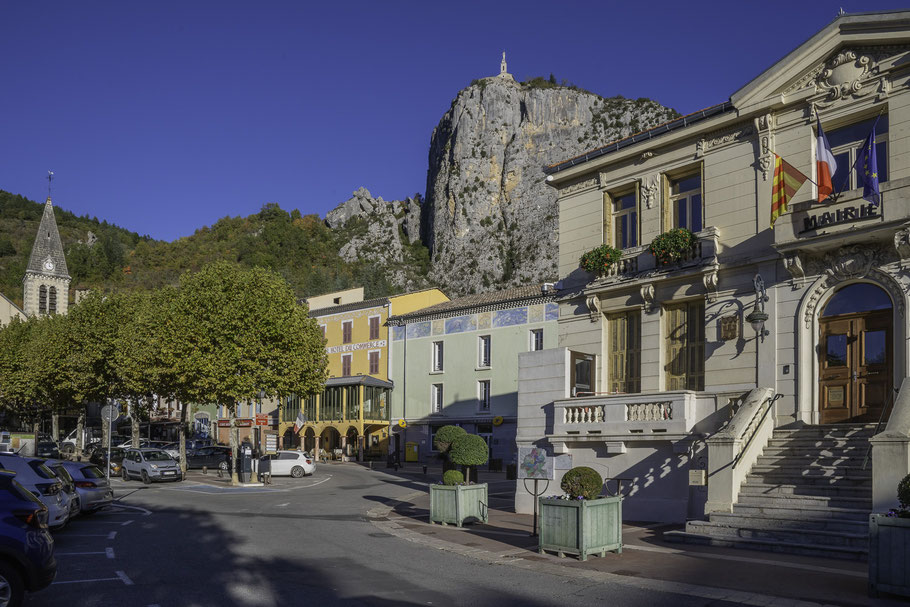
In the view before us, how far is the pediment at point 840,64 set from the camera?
1530 centimetres

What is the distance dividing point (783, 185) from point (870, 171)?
192cm

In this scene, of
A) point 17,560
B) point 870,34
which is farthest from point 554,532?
point 870,34

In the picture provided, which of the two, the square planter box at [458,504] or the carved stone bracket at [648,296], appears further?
the carved stone bracket at [648,296]

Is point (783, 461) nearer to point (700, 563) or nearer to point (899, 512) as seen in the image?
point (700, 563)

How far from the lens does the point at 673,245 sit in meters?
18.5

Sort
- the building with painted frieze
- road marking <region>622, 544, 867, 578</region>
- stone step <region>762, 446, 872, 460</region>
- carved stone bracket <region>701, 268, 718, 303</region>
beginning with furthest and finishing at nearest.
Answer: the building with painted frieze → carved stone bracket <region>701, 268, 718, 303</region> → stone step <region>762, 446, 872, 460</region> → road marking <region>622, 544, 867, 578</region>

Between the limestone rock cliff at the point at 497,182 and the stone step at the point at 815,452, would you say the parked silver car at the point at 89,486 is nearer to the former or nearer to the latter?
the stone step at the point at 815,452

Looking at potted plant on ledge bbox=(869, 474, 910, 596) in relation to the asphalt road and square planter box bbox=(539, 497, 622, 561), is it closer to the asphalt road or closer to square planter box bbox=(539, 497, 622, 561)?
the asphalt road

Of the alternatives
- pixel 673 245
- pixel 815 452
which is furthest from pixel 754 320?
pixel 815 452

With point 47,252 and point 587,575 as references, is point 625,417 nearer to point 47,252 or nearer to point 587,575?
point 587,575

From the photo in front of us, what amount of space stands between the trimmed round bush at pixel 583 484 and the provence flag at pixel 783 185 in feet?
24.4

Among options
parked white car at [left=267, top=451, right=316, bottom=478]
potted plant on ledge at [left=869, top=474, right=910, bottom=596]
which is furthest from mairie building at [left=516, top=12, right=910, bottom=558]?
parked white car at [left=267, top=451, right=316, bottom=478]

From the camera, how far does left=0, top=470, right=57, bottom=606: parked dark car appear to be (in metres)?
8.21

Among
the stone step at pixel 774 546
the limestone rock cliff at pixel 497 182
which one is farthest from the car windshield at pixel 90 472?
the limestone rock cliff at pixel 497 182
